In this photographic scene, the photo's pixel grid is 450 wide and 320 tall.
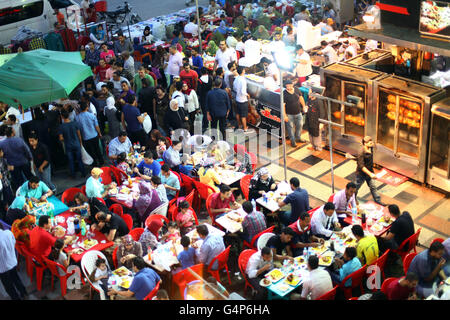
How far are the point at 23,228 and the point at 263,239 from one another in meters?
3.94

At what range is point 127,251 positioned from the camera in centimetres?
885

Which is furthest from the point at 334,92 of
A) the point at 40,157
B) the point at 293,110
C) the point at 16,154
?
the point at 16,154

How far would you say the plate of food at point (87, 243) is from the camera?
30.3 ft

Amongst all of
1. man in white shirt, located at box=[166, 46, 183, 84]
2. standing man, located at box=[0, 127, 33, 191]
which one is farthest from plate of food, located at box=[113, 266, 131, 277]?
man in white shirt, located at box=[166, 46, 183, 84]

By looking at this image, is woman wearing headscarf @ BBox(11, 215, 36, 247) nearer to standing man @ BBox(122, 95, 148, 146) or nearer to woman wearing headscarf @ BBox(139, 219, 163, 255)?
woman wearing headscarf @ BBox(139, 219, 163, 255)

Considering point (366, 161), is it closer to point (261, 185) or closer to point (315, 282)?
point (261, 185)

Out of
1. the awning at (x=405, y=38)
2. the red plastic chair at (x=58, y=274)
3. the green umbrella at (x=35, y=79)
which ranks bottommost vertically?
the red plastic chair at (x=58, y=274)

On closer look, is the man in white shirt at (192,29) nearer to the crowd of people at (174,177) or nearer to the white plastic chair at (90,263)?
the crowd of people at (174,177)

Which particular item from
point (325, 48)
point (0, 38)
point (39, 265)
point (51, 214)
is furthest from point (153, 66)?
point (39, 265)

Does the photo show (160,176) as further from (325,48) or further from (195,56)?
(325,48)

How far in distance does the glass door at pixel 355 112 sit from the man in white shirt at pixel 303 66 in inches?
99.3

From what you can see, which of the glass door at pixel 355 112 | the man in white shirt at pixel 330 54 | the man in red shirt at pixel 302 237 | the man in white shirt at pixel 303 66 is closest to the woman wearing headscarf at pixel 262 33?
the man in white shirt at pixel 330 54

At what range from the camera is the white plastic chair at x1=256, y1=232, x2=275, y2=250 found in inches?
347

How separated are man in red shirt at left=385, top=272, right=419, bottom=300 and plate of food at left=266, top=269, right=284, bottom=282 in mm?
1507
